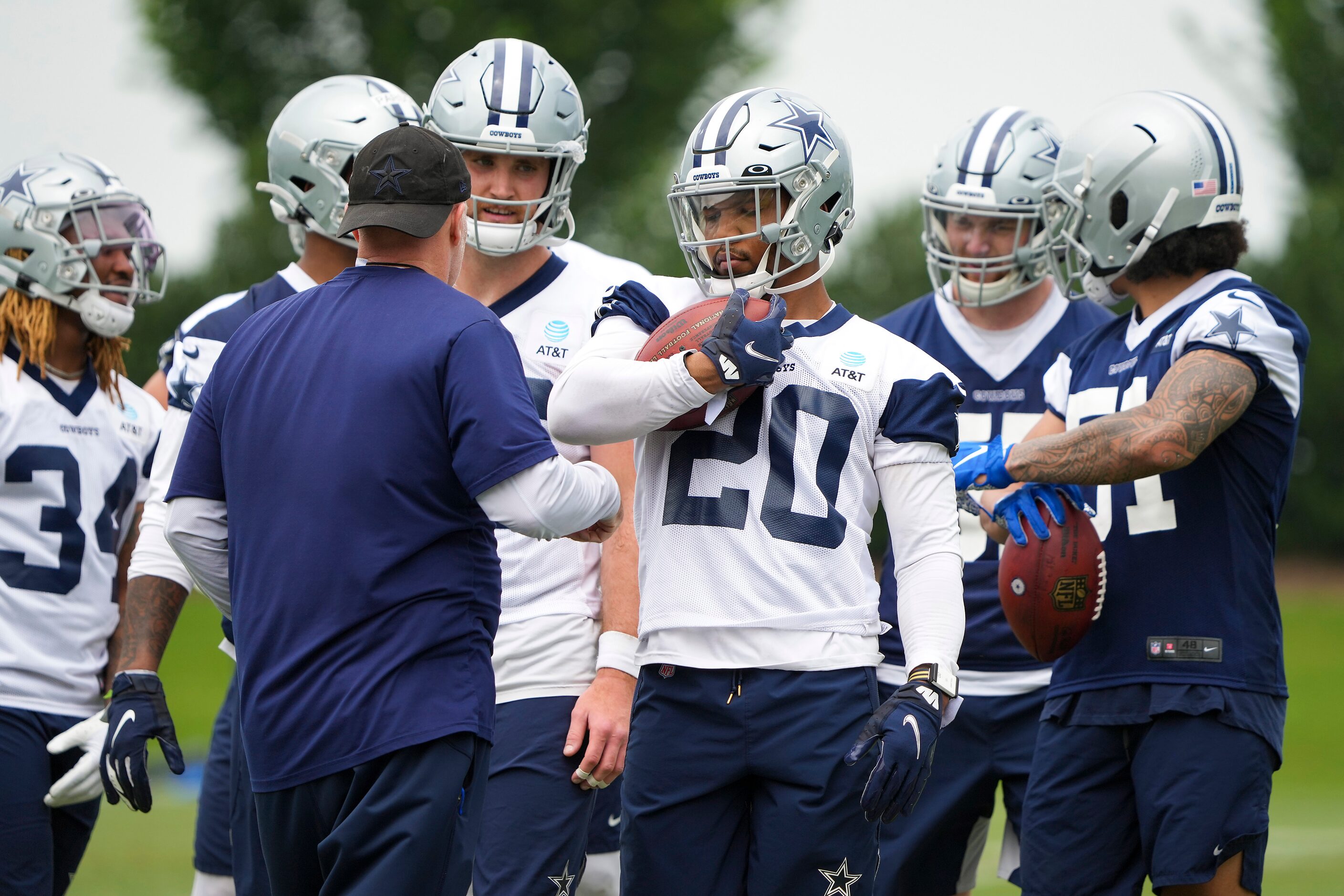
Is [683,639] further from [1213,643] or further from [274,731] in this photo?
[1213,643]

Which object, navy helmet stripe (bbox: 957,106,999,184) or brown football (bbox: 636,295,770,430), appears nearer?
brown football (bbox: 636,295,770,430)

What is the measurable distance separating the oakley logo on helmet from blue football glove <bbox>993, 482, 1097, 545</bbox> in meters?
1.90

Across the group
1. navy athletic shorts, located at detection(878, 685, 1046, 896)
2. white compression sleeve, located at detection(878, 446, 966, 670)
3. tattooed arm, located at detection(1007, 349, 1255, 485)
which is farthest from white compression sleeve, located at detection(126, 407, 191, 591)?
tattooed arm, located at detection(1007, 349, 1255, 485)

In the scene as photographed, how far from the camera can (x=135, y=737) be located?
3580 mm

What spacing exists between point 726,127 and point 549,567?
1262 millimetres

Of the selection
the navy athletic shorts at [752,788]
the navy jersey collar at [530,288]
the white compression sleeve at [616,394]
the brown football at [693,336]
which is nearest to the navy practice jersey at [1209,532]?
the navy athletic shorts at [752,788]

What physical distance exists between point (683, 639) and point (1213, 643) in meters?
1.47

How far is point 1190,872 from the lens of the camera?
3.73 meters

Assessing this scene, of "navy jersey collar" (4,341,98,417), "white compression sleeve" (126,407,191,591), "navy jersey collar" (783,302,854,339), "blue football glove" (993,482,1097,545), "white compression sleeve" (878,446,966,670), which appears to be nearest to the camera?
"white compression sleeve" (878,446,966,670)

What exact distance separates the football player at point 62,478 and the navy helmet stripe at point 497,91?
1.45m

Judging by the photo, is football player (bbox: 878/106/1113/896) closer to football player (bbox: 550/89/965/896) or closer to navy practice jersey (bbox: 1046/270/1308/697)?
navy practice jersey (bbox: 1046/270/1308/697)

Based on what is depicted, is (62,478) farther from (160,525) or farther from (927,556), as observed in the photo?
(927,556)

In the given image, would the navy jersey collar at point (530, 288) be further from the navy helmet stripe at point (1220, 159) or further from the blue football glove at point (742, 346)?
the navy helmet stripe at point (1220, 159)

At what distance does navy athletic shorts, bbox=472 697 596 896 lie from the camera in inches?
145
